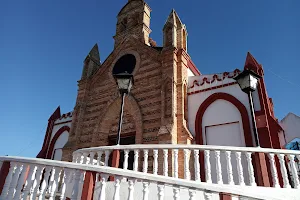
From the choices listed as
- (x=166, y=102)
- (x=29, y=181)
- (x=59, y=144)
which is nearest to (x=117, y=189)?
(x=29, y=181)

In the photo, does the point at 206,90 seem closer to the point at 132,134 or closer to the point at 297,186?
the point at 132,134

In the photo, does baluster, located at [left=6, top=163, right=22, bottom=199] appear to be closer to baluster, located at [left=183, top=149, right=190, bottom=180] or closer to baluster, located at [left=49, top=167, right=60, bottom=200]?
baluster, located at [left=49, top=167, right=60, bottom=200]

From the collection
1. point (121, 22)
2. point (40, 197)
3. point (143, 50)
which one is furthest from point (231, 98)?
point (121, 22)

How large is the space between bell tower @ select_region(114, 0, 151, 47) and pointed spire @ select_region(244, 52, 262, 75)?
6.35 meters

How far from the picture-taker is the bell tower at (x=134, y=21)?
14727 millimetres

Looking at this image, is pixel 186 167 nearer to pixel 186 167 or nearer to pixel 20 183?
pixel 186 167

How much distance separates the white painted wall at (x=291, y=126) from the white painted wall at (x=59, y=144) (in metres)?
13.0

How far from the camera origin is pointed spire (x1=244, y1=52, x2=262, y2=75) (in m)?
10.0

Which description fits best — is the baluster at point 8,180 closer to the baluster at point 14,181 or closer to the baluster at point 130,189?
the baluster at point 14,181

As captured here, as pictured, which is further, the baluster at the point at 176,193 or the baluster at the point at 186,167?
the baluster at the point at 186,167

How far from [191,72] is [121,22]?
7.04 meters

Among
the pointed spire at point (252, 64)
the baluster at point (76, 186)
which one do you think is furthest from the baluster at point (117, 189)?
the pointed spire at point (252, 64)

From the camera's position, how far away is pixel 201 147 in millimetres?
6133

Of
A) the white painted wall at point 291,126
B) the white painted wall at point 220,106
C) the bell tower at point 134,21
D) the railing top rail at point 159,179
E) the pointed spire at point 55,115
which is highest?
the bell tower at point 134,21
